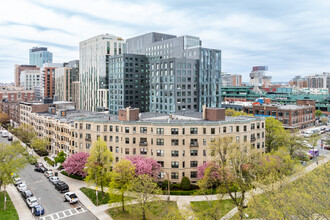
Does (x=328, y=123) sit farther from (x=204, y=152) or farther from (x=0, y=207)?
(x=0, y=207)

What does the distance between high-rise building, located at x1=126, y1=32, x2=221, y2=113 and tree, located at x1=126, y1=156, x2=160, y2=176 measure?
5090 centimetres

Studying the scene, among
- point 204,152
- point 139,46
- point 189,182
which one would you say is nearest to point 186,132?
point 204,152

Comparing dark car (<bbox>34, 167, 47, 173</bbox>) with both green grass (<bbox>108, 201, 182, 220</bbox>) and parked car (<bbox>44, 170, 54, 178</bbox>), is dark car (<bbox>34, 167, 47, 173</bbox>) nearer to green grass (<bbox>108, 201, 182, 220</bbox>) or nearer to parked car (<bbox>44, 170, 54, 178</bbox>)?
parked car (<bbox>44, 170, 54, 178</bbox>)

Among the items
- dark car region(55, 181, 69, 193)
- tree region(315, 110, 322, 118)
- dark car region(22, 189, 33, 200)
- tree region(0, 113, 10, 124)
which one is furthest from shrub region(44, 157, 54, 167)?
tree region(315, 110, 322, 118)

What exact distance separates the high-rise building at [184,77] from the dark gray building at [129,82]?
1395 cm

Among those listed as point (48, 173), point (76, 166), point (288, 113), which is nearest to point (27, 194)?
point (76, 166)

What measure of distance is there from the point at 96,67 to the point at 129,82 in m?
40.9

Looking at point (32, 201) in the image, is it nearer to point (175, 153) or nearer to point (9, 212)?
point (9, 212)

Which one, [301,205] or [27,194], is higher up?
[301,205]

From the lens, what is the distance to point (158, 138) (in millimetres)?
65000

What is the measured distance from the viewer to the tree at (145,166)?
57219 millimetres

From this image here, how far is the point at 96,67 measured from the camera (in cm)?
16300

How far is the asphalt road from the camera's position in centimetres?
4925

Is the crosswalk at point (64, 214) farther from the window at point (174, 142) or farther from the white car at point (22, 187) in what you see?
the window at point (174, 142)
